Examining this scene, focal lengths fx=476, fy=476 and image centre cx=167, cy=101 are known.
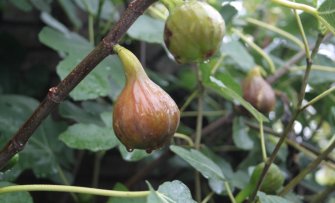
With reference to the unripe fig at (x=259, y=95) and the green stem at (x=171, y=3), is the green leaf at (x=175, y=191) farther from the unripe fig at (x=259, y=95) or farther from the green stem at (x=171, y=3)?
the unripe fig at (x=259, y=95)

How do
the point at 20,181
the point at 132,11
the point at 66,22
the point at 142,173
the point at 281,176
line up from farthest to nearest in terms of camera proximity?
the point at 66,22 < the point at 20,181 < the point at 142,173 < the point at 281,176 < the point at 132,11

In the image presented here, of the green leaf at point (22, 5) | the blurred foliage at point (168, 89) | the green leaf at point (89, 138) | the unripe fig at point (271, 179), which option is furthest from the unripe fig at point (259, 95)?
the green leaf at point (22, 5)

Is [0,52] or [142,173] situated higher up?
[0,52]

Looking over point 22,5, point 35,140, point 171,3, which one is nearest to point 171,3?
point 171,3

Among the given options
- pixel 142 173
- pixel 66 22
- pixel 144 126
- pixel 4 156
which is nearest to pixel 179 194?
pixel 144 126

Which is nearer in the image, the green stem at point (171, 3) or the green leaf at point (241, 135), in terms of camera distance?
the green stem at point (171, 3)

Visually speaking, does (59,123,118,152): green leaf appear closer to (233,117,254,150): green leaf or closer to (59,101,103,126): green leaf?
(59,101,103,126): green leaf

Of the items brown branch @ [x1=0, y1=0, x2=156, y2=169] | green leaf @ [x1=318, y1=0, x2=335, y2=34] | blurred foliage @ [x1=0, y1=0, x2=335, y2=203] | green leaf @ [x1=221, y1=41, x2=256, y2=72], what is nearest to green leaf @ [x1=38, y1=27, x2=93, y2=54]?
blurred foliage @ [x1=0, y1=0, x2=335, y2=203]

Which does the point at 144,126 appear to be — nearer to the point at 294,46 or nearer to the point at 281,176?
the point at 281,176
